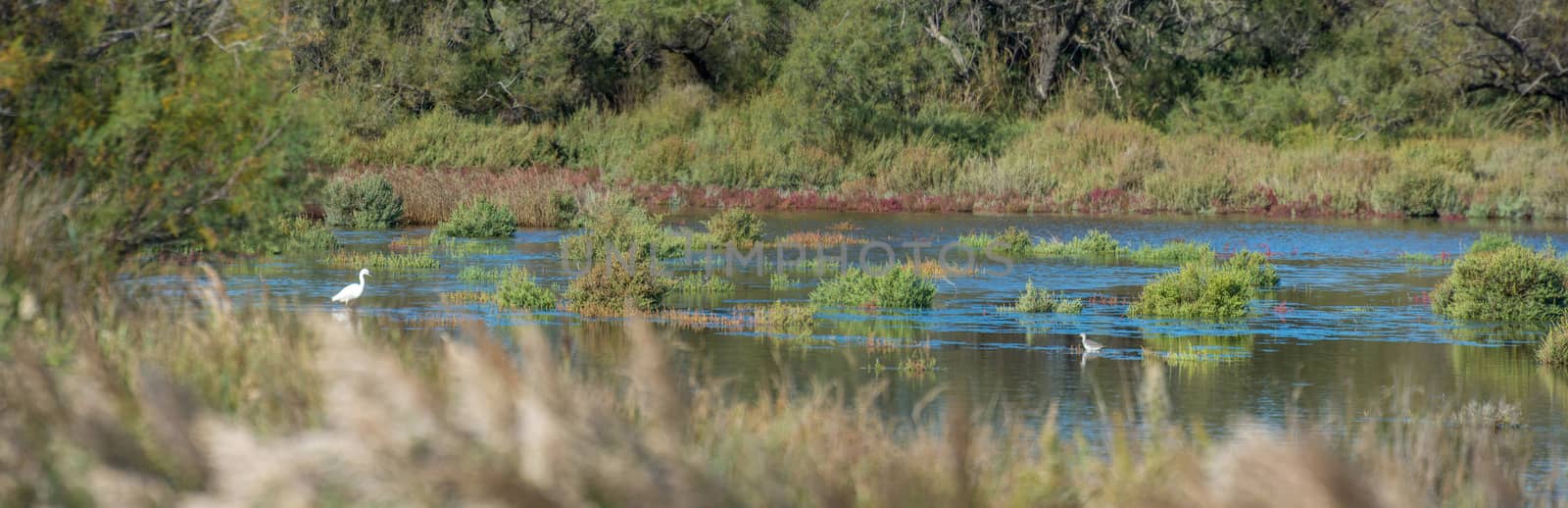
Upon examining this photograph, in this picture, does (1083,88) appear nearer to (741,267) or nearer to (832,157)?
(832,157)

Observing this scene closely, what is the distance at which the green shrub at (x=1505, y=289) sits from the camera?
61.6 ft

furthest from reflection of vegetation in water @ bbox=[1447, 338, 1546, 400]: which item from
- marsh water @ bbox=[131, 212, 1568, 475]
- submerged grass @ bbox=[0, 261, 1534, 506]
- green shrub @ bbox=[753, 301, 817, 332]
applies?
submerged grass @ bbox=[0, 261, 1534, 506]

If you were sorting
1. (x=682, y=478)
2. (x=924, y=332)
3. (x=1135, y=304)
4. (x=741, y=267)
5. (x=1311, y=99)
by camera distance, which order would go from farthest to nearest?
1. (x=1311, y=99)
2. (x=741, y=267)
3. (x=1135, y=304)
4. (x=924, y=332)
5. (x=682, y=478)

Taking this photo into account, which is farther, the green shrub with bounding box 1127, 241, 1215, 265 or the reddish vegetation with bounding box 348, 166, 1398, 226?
the reddish vegetation with bounding box 348, 166, 1398, 226

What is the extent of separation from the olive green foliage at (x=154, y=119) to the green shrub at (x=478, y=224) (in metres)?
16.6

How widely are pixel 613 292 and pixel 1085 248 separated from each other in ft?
35.9

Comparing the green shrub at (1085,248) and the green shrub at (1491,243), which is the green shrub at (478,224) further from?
the green shrub at (1491,243)

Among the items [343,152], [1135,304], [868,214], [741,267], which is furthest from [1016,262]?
[343,152]

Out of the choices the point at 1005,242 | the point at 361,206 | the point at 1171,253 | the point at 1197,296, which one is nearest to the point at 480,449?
the point at 1197,296

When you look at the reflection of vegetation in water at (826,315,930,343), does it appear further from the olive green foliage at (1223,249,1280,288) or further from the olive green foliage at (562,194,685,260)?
the olive green foliage at (1223,249,1280,288)

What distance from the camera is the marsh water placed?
12969 millimetres

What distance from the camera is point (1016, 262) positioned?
25031 millimetres

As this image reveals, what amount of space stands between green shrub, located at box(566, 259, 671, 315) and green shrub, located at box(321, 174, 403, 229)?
41.1 feet

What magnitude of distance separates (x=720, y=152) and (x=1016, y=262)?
16.9m
